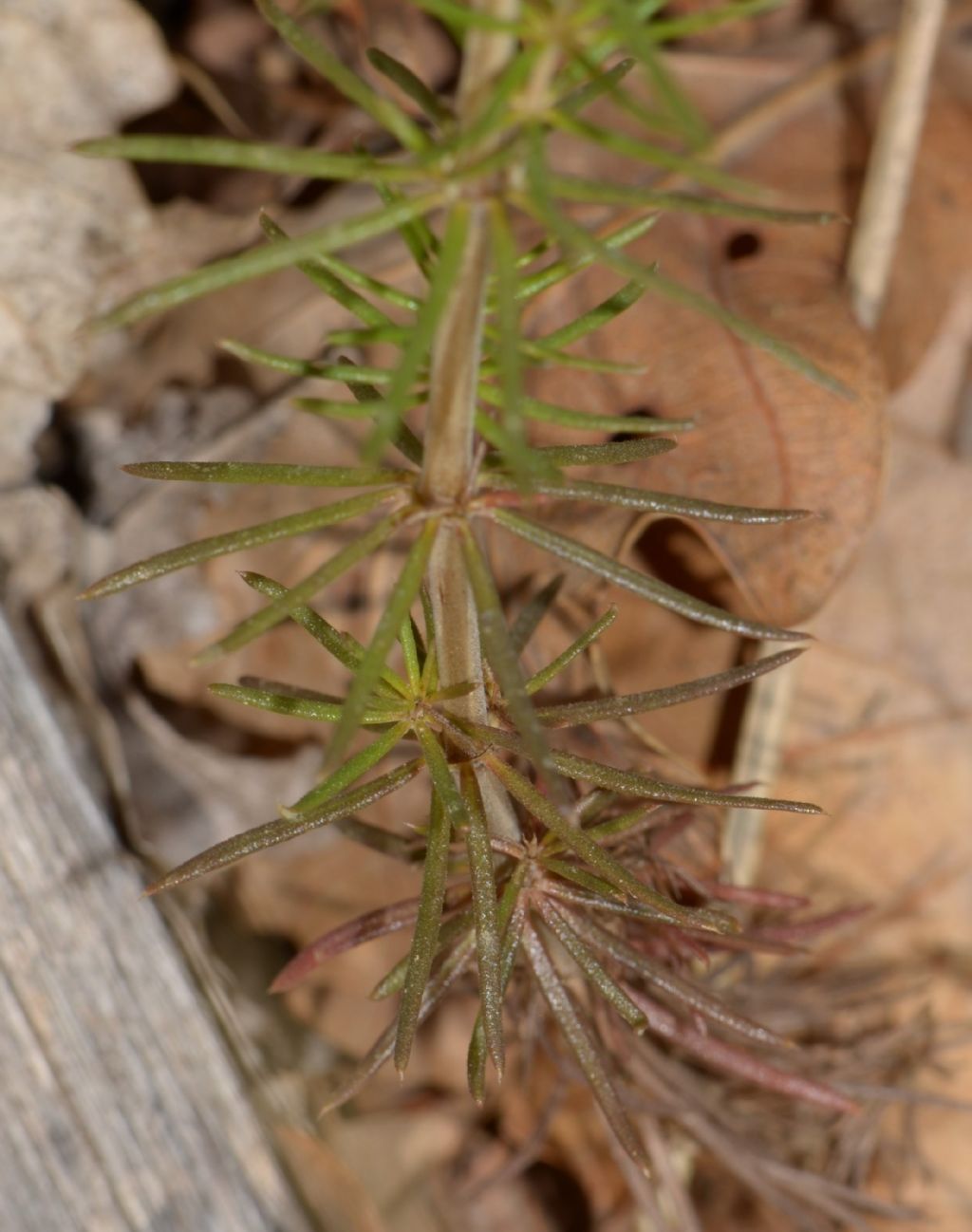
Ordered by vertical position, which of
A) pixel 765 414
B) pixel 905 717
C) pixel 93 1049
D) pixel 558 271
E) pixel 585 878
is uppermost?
pixel 558 271

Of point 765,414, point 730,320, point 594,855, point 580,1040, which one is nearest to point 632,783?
point 594,855

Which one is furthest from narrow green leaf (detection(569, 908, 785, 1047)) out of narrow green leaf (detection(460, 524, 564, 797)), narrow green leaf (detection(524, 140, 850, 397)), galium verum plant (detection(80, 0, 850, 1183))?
narrow green leaf (detection(524, 140, 850, 397))

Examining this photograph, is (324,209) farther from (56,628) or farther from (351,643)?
(351,643)

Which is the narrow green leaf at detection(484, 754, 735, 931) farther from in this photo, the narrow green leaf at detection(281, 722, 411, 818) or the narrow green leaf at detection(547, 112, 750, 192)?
the narrow green leaf at detection(547, 112, 750, 192)

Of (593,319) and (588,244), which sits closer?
(588,244)

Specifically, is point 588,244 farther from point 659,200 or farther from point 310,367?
point 310,367

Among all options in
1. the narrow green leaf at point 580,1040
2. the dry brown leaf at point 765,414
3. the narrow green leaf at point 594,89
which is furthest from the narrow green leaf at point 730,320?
the dry brown leaf at point 765,414

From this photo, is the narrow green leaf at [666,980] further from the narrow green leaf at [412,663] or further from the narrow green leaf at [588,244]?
the narrow green leaf at [588,244]
